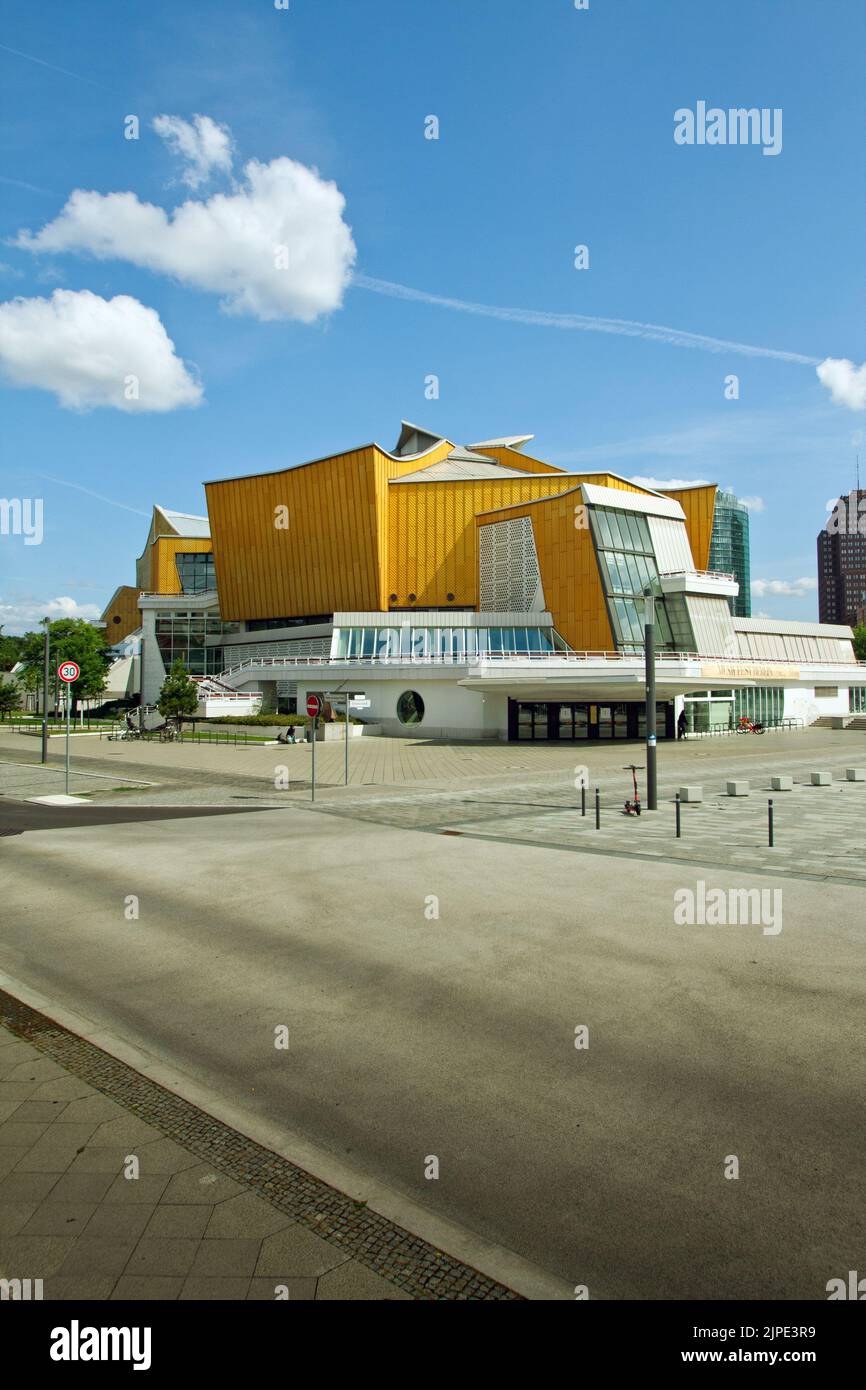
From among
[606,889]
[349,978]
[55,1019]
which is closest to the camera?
[55,1019]

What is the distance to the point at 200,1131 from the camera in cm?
543

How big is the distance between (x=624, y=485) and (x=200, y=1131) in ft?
200

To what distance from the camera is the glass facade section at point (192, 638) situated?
78.2 m

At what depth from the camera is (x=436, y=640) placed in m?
56.9

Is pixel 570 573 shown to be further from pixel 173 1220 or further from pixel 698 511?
pixel 173 1220

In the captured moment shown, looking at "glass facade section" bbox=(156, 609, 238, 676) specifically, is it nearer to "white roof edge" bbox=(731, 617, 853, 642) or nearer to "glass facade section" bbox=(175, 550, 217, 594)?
"glass facade section" bbox=(175, 550, 217, 594)

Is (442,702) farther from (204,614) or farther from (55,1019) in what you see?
(55,1019)

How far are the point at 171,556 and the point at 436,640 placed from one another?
42.2 meters

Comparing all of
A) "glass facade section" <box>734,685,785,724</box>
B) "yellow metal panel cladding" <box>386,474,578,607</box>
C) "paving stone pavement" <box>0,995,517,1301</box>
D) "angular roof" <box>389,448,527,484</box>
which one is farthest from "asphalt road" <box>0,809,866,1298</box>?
"angular roof" <box>389,448,527,484</box>

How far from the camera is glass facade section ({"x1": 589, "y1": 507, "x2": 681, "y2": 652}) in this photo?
52.0m

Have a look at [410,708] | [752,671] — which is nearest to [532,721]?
[410,708]

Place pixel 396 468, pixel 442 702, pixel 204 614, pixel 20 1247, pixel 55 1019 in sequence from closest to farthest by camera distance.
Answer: pixel 20 1247 → pixel 55 1019 → pixel 442 702 → pixel 396 468 → pixel 204 614

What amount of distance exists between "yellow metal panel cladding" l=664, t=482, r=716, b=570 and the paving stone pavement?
231 ft
